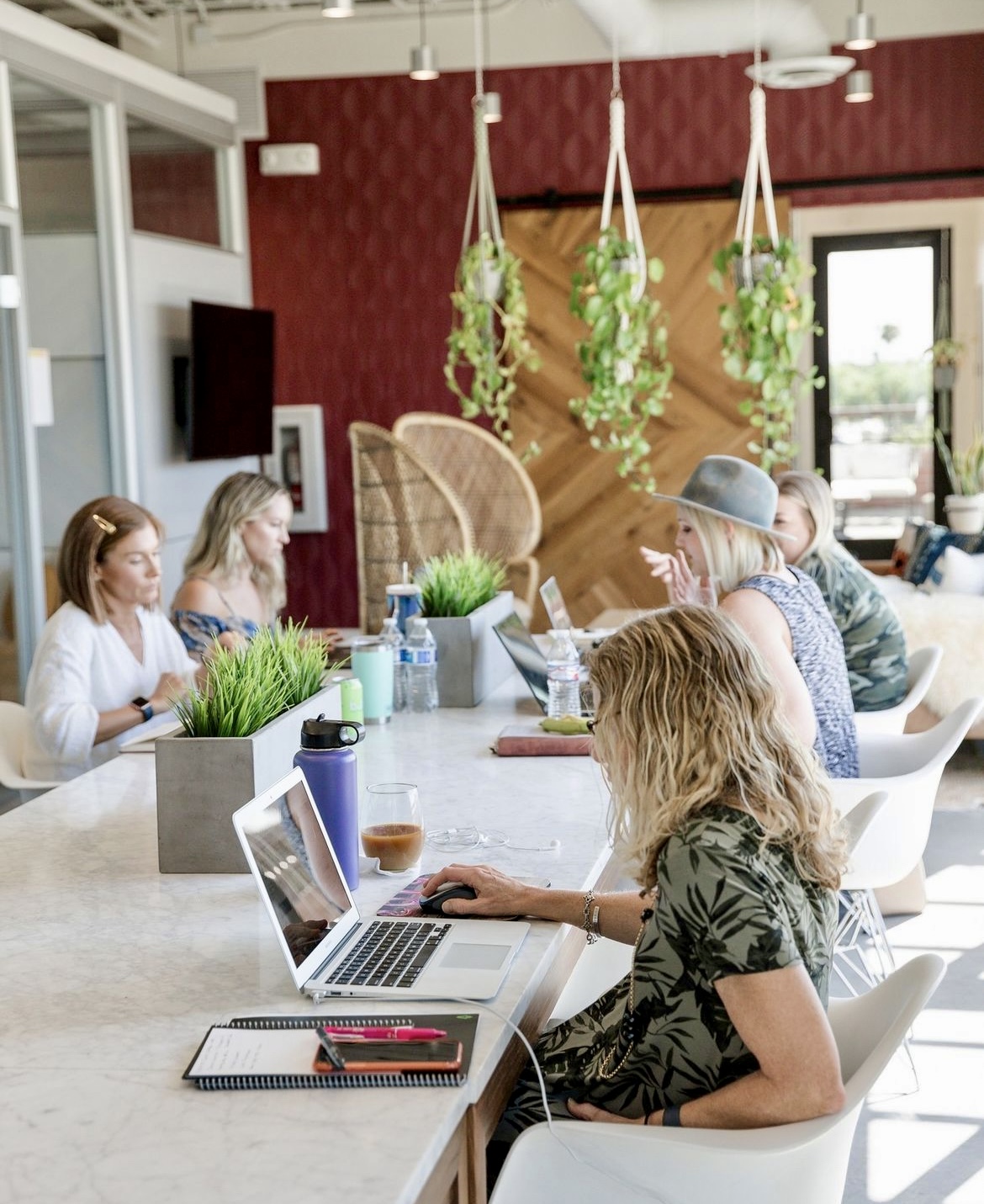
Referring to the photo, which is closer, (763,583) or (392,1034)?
(392,1034)

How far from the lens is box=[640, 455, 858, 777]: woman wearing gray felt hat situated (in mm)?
3357

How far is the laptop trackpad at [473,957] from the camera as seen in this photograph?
187 cm

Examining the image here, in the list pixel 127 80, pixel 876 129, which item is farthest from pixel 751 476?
pixel 876 129

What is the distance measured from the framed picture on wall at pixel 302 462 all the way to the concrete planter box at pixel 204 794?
6.13 meters

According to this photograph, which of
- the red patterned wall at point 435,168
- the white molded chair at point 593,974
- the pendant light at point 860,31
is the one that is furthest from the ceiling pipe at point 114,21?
the white molded chair at point 593,974

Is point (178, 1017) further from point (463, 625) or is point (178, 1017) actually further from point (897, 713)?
point (897, 713)

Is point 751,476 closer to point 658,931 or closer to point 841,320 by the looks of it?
point 658,931

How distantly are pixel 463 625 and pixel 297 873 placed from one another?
6.33 ft

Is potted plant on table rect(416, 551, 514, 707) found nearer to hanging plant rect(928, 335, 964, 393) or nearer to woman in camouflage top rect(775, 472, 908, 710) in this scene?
woman in camouflage top rect(775, 472, 908, 710)

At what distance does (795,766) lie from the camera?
1.78 m

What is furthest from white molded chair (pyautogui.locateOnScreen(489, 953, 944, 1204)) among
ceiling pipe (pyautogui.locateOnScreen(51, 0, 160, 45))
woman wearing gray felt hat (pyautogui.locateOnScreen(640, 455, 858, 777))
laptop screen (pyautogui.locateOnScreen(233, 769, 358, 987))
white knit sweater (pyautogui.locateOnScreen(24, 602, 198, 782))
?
ceiling pipe (pyautogui.locateOnScreen(51, 0, 160, 45))

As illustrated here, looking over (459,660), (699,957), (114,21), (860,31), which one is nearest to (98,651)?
(459,660)

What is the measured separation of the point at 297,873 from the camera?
1.94 meters

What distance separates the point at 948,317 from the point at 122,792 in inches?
256
